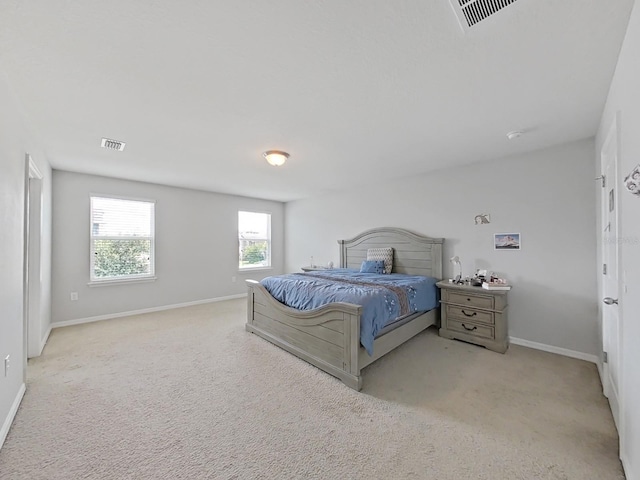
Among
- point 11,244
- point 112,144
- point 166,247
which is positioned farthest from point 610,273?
point 166,247

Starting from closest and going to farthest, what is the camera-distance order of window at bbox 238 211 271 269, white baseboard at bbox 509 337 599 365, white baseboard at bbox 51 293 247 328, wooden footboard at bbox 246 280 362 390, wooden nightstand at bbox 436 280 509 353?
wooden footboard at bbox 246 280 362 390
white baseboard at bbox 509 337 599 365
wooden nightstand at bbox 436 280 509 353
white baseboard at bbox 51 293 247 328
window at bbox 238 211 271 269

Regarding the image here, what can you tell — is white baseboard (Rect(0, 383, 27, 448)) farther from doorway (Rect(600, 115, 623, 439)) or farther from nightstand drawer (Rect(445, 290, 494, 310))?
nightstand drawer (Rect(445, 290, 494, 310))

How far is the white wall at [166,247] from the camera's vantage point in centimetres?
407

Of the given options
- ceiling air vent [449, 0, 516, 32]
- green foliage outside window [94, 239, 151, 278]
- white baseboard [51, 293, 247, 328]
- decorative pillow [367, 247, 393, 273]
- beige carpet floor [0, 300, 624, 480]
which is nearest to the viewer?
ceiling air vent [449, 0, 516, 32]

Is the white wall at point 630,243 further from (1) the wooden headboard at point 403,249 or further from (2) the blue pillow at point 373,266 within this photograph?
(2) the blue pillow at point 373,266

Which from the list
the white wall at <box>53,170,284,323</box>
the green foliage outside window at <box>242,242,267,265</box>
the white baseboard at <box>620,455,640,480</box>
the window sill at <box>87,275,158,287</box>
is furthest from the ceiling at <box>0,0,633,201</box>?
the green foliage outside window at <box>242,242,267,265</box>

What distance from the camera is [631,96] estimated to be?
1405 mm

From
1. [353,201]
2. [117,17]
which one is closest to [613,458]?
[117,17]

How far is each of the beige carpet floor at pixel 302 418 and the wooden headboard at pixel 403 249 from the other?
1369 millimetres

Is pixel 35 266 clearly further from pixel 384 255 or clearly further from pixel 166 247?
pixel 384 255

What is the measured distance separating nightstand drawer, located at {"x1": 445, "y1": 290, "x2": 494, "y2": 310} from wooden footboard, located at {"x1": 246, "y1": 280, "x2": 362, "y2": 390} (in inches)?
67.1

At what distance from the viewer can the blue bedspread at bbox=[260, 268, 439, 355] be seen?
8.46 feet

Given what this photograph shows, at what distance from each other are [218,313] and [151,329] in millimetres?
1063

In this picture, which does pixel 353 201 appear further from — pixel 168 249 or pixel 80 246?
pixel 80 246
